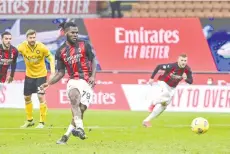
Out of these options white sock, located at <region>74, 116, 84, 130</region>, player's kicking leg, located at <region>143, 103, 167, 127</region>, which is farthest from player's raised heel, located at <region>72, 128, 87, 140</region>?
player's kicking leg, located at <region>143, 103, 167, 127</region>

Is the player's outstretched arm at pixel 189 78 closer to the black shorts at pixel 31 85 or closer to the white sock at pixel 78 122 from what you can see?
the black shorts at pixel 31 85

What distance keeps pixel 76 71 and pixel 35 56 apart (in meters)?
5.20

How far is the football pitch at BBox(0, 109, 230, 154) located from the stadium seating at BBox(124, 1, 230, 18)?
1050 cm

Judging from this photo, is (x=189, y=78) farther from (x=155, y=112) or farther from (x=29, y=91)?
(x=29, y=91)

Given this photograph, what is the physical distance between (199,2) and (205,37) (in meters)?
2.49

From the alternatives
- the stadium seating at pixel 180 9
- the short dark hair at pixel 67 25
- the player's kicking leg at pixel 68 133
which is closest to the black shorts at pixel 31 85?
the player's kicking leg at pixel 68 133

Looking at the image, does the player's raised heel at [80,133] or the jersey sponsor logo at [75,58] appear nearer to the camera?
the player's raised heel at [80,133]

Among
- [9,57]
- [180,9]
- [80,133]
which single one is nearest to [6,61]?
[9,57]

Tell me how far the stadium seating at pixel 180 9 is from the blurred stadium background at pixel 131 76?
Result: 5 centimetres

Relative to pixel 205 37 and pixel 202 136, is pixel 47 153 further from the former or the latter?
pixel 205 37

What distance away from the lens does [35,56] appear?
61.5 feet

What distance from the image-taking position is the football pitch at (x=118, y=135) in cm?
1288

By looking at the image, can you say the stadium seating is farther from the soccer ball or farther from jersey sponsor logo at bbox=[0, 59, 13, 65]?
the soccer ball

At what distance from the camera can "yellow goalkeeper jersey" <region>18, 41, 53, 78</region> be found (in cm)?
1858
